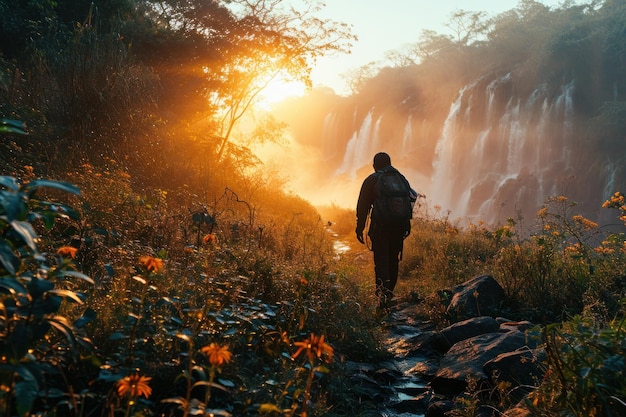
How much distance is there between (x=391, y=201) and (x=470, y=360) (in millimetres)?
2824

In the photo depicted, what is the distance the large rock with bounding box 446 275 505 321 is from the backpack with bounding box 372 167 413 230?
114 cm

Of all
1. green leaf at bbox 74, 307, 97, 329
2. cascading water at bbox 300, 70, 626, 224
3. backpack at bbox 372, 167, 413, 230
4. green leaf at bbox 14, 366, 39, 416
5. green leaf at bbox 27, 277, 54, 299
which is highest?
cascading water at bbox 300, 70, 626, 224

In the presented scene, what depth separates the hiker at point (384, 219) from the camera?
670 cm

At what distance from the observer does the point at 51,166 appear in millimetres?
6777

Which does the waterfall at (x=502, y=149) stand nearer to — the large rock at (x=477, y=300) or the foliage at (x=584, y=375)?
the large rock at (x=477, y=300)

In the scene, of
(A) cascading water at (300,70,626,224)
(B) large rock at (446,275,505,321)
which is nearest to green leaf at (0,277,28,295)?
(B) large rock at (446,275,505,321)

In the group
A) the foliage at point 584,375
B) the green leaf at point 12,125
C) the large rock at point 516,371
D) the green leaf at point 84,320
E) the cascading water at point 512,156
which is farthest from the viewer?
the cascading water at point 512,156

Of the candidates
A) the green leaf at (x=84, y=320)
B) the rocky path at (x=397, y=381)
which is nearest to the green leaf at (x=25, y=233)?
the green leaf at (x=84, y=320)

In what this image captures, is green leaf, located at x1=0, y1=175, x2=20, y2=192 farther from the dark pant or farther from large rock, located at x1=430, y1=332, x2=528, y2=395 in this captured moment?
the dark pant

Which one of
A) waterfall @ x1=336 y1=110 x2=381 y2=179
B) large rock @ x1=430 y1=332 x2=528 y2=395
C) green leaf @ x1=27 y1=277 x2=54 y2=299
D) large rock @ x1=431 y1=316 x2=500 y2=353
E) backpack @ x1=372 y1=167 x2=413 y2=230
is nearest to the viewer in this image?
green leaf @ x1=27 y1=277 x2=54 y2=299

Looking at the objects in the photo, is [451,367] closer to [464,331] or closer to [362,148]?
[464,331]

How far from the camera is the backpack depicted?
6.68 m

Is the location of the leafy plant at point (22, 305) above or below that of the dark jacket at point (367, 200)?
below

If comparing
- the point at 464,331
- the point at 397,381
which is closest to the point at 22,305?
the point at 397,381
